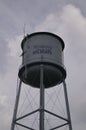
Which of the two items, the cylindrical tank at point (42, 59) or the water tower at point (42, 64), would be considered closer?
the water tower at point (42, 64)

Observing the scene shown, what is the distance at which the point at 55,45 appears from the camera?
20.3m

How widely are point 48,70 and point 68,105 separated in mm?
3116

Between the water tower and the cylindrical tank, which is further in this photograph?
the cylindrical tank

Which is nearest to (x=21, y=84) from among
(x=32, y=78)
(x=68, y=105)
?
(x=32, y=78)

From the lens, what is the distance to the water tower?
19234 mm

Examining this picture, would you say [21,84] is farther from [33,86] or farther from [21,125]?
[21,125]

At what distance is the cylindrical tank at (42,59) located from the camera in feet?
63.6

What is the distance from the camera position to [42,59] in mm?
19297

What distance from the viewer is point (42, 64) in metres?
19.3

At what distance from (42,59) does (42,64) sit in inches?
14.1

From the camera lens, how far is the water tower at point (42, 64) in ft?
63.1

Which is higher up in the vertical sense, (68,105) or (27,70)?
(27,70)

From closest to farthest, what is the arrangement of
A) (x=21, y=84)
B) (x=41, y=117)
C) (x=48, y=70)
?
1. (x=41, y=117)
2. (x=48, y=70)
3. (x=21, y=84)

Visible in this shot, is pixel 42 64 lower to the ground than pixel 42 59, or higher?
lower
